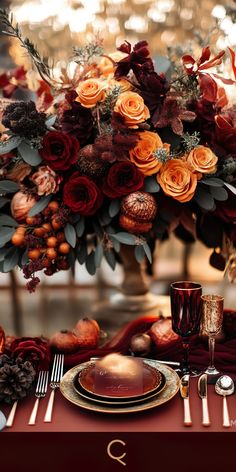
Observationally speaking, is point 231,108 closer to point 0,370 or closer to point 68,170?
point 68,170

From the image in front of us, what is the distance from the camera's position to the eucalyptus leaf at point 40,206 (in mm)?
941

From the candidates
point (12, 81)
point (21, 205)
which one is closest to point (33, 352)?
point (21, 205)

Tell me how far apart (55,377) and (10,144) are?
0.44 metres

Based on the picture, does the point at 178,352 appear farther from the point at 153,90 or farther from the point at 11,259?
the point at 153,90

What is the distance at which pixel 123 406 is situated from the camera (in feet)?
2.45

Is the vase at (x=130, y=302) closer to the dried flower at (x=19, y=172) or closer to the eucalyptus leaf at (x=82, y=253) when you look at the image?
the eucalyptus leaf at (x=82, y=253)

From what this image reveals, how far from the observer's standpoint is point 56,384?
33.4 inches

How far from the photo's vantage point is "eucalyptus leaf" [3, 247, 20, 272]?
952mm

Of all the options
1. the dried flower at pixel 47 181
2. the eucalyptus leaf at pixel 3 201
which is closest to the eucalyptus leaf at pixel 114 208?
the dried flower at pixel 47 181

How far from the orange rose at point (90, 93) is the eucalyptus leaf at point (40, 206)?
19 cm

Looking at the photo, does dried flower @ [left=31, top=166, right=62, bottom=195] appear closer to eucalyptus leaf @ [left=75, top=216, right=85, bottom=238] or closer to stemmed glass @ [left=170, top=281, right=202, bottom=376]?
eucalyptus leaf @ [left=75, top=216, right=85, bottom=238]
